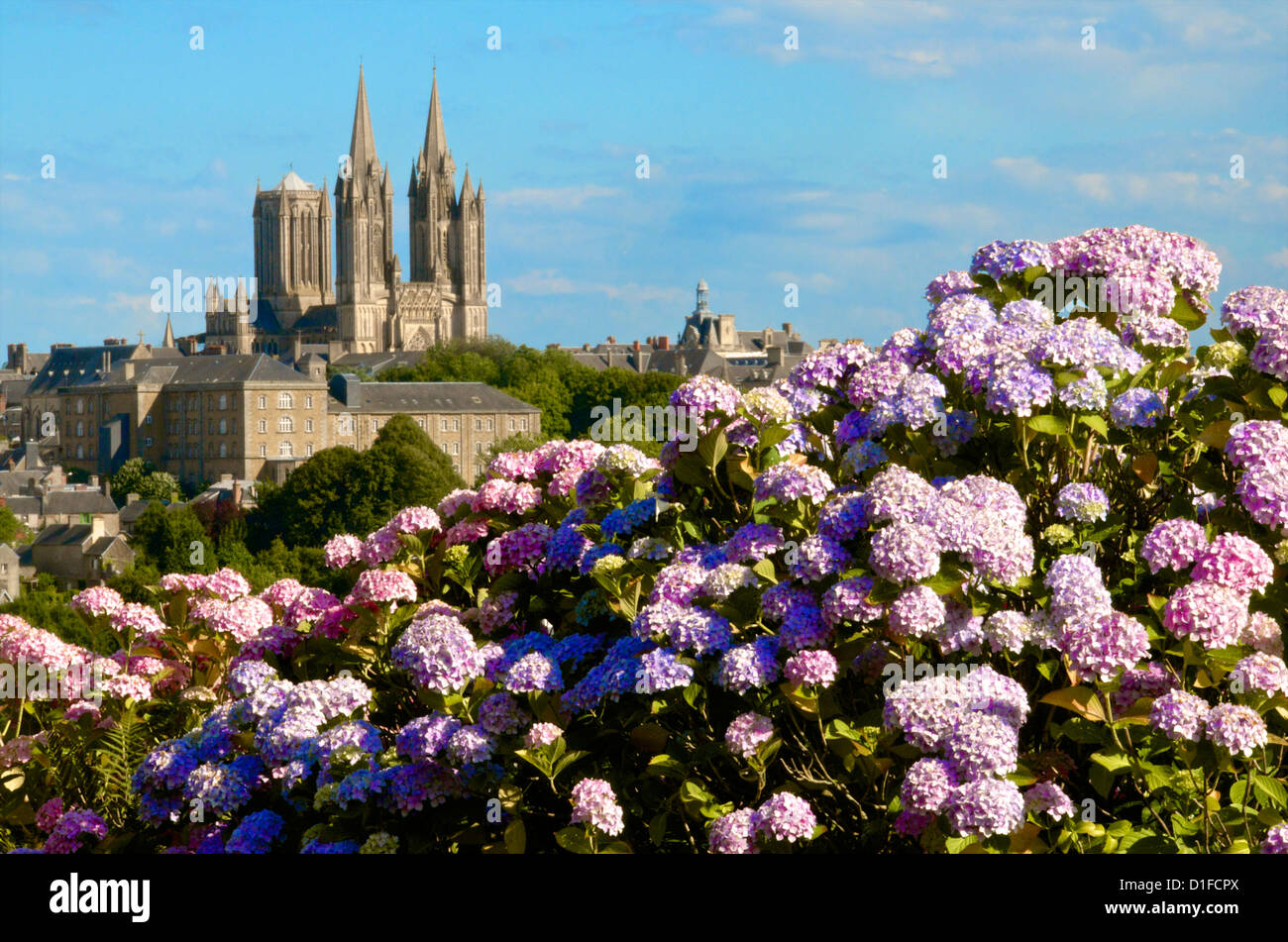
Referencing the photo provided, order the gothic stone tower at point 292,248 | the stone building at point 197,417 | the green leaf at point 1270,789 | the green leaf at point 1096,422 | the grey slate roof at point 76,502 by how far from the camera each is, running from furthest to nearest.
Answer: the gothic stone tower at point 292,248
the stone building at point 197,417
the grey slate roof at point 76,502
the green leaf at point 1096,422
the green leaf at point 1270,789

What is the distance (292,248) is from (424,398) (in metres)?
63.1

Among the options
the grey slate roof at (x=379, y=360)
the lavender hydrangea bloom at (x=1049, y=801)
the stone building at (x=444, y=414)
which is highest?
the grey slate roof at (x=379, y=360)

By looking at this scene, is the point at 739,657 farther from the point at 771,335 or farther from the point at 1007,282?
the point at 771,335

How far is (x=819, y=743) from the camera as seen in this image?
5941 mm

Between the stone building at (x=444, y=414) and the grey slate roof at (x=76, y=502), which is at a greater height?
the stone building at (x=444, y=414)

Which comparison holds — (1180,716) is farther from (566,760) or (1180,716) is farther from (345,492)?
(345,492)

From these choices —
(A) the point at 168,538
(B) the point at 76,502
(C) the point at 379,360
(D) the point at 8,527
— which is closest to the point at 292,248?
(C) the point at 379,360

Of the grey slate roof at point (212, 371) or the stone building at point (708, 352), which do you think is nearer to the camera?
the grey slate roof at point (212, 371)

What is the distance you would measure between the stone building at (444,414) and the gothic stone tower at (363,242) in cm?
4458

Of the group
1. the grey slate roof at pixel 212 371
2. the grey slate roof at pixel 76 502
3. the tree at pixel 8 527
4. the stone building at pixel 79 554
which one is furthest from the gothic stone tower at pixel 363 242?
the stone building at pixel 79 554

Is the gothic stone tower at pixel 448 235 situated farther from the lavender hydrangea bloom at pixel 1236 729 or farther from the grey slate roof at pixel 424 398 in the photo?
the lavender hydrangea bloom at pixel 1236 729

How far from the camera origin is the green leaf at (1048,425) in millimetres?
5969

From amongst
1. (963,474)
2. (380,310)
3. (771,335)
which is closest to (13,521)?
(380,310)
